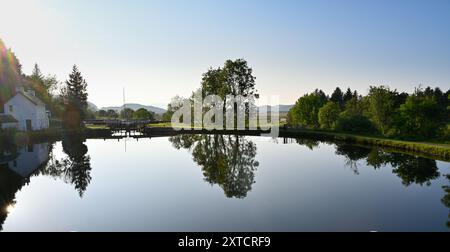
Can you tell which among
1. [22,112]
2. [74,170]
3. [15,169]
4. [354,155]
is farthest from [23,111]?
[354,155]

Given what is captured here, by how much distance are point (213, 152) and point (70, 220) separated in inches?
735

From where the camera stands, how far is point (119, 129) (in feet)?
180

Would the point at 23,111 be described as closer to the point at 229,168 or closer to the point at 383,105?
the point at 229,168

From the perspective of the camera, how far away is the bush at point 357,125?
39844 millimetres

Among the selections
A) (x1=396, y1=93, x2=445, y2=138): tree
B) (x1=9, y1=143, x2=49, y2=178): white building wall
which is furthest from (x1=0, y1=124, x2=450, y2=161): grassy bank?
(x1=9, y1=143, x2=49, y2=178): white building wall

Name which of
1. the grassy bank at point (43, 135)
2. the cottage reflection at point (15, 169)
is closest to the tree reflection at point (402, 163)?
the cottage reflection at point (15, 169)

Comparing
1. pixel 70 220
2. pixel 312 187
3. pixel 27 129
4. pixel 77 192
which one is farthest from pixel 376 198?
pixel 27 129

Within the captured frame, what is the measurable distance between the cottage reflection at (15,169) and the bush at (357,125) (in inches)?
1453

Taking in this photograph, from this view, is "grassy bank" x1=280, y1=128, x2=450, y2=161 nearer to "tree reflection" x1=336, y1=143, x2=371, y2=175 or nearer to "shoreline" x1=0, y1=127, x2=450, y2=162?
"shoreline" x1=0, y1=127, x2=450, y2=162

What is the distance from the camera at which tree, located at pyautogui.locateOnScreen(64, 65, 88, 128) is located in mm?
51219

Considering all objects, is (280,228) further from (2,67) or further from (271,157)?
(2,67)

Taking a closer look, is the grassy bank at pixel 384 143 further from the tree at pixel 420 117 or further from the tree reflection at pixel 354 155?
the tree reflection at pixel 354 155

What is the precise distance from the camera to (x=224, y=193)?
582 inches

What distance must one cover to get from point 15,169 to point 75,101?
121ft
